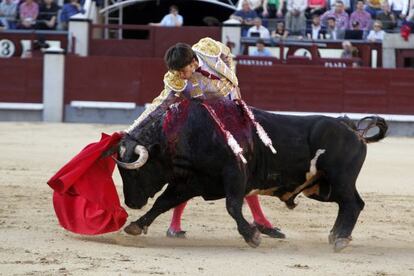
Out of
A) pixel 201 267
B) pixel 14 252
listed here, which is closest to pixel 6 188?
pixel 14 252

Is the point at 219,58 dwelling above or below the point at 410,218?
above

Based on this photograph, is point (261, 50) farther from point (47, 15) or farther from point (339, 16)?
point (47, 15)

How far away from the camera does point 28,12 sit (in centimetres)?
1720

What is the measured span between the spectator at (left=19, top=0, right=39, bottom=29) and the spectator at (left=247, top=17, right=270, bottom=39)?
3325 millimetres

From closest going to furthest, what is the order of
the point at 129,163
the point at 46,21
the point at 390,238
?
the point at 129,163
the point at 390,238
the point at 46,21

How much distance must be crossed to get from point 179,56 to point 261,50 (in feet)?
31.7

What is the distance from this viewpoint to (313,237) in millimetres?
6926

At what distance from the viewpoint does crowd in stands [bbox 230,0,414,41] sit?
1582 centimetres

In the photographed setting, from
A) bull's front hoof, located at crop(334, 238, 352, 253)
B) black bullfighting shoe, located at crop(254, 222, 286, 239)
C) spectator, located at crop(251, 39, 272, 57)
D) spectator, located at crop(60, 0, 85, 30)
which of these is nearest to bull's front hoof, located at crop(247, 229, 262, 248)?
bull's front hoof, located at crop(334, 238, 352, 253)

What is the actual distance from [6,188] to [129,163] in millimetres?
2748

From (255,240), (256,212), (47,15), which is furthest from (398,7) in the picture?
(255,240)

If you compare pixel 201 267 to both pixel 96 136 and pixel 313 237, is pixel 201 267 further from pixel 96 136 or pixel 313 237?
pixel 96 136

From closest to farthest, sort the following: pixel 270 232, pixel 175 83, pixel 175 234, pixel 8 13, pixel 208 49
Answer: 1. pixel 175 83
2. pixel 208 49
3. pixel 175 234
4. pixel 270 232
5. pixel 8 13

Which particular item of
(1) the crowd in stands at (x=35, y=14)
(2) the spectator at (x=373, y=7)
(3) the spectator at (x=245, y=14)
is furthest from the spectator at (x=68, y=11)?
(2) the spectator at (x=373, y=7)
